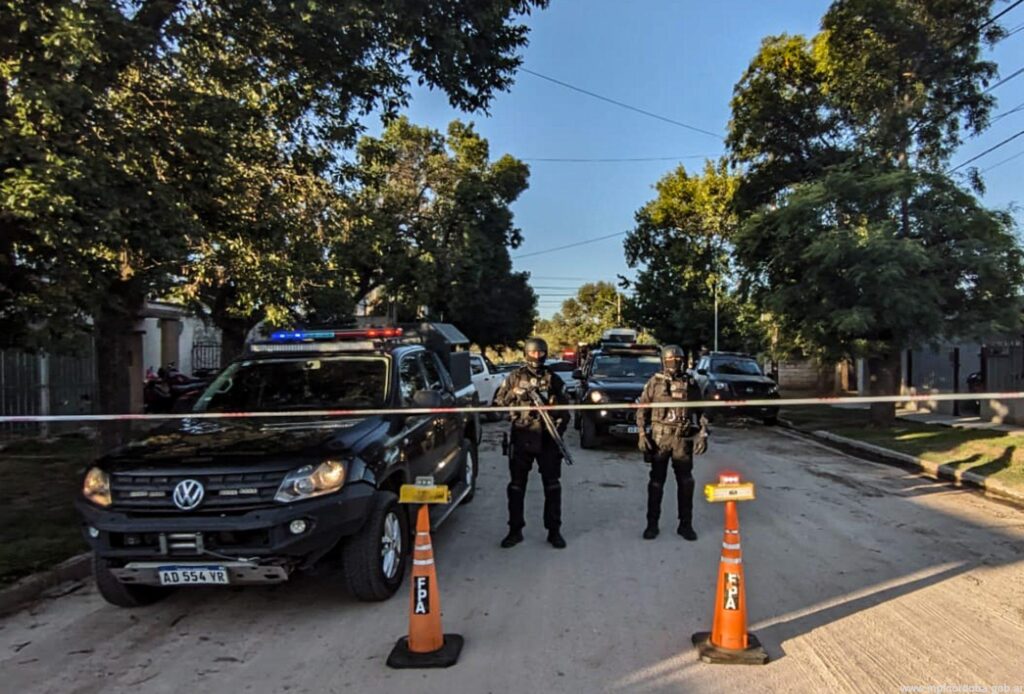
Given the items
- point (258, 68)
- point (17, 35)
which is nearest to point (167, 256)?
point (17, 35)

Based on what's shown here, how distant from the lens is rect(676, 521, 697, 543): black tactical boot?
663 centimetres

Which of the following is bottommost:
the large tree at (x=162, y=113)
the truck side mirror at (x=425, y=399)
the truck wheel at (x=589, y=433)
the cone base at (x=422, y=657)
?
the cone base at (x=422, y=657)

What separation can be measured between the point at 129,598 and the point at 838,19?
1682cm

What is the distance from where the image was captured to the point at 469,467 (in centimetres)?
817

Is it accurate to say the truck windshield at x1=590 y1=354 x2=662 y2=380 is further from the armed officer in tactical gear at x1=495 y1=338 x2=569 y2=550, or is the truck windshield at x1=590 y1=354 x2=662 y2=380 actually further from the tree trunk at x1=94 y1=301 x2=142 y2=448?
the tree trunk at x1=94 y1=301 x2=142 y2=448

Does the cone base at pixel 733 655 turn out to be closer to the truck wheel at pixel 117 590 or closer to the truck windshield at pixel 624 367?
the truck wheel at pixel 117 590

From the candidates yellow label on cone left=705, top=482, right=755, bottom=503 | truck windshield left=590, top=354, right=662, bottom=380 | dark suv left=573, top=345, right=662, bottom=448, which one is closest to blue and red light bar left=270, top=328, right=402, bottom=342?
yellow label on cone left=705, top=482, right=755, bottom=503

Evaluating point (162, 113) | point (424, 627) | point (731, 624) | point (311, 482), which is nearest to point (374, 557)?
point (311, 482)

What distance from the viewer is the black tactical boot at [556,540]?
21.1 ft

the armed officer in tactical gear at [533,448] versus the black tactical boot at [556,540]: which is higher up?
the armed officer in tactical gear at [533,448]

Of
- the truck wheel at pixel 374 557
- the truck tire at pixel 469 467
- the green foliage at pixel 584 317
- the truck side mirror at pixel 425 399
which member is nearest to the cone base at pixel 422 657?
the truck wheel at pixel 374 557

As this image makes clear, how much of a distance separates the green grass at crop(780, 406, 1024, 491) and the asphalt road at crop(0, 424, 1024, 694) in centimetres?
340

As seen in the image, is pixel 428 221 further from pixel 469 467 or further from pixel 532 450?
pixel 532 450

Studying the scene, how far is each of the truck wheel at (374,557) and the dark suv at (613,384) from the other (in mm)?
6800
